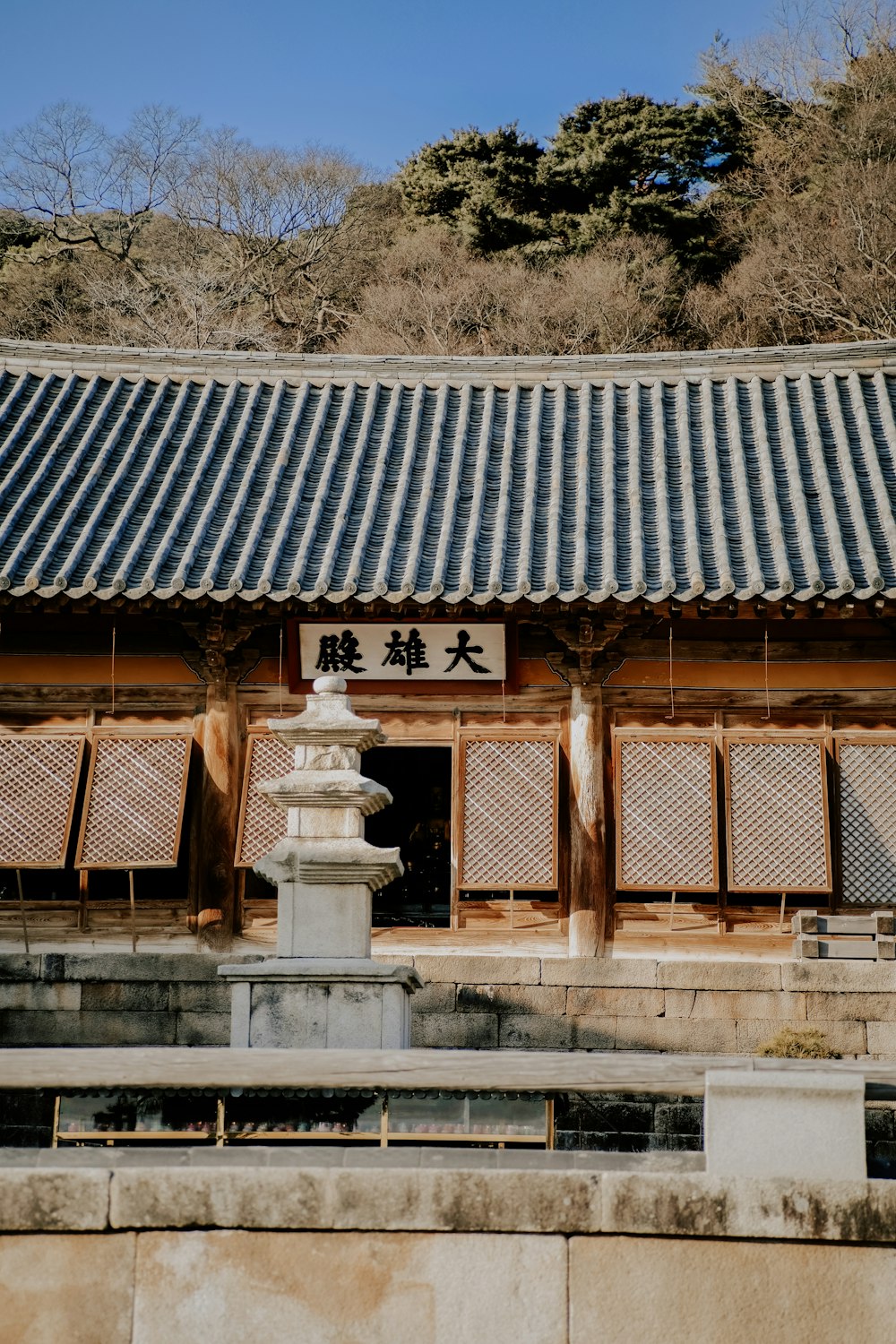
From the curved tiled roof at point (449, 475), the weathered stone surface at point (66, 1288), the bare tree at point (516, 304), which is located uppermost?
the bare tree at point (516, 304)

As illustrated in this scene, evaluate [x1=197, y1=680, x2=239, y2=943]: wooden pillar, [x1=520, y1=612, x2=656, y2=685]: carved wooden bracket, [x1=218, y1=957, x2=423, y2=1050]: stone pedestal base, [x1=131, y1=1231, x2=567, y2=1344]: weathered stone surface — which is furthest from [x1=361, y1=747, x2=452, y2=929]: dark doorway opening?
[x1=131, y1=1231, x2=567, y2=1344]: weathered stone surface

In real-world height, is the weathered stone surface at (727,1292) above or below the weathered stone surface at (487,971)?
below

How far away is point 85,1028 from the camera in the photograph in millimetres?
11867

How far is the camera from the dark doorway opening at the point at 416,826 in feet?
63.4

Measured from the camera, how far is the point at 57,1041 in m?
11.8

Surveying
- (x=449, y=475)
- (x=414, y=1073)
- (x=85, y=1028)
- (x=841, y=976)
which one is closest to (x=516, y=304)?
(x=449, y=475)

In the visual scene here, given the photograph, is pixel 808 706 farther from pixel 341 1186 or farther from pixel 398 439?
pixel 341 1186

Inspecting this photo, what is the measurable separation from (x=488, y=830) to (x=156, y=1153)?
639 centimetres

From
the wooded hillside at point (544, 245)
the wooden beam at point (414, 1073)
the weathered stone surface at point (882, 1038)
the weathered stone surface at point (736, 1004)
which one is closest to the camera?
the wooden beam at point (414, 1073)

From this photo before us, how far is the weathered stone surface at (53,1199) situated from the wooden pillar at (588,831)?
6.64 meters

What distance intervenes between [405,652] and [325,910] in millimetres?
4201

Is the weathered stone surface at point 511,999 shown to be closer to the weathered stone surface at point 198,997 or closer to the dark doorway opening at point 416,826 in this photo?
the weathered stone surface at point 198,997

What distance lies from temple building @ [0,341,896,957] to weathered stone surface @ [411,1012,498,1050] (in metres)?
0.91

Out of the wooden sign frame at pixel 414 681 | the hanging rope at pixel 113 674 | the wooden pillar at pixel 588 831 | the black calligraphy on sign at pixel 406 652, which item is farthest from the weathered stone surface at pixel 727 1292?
the hanging rope at pixel 113 674
